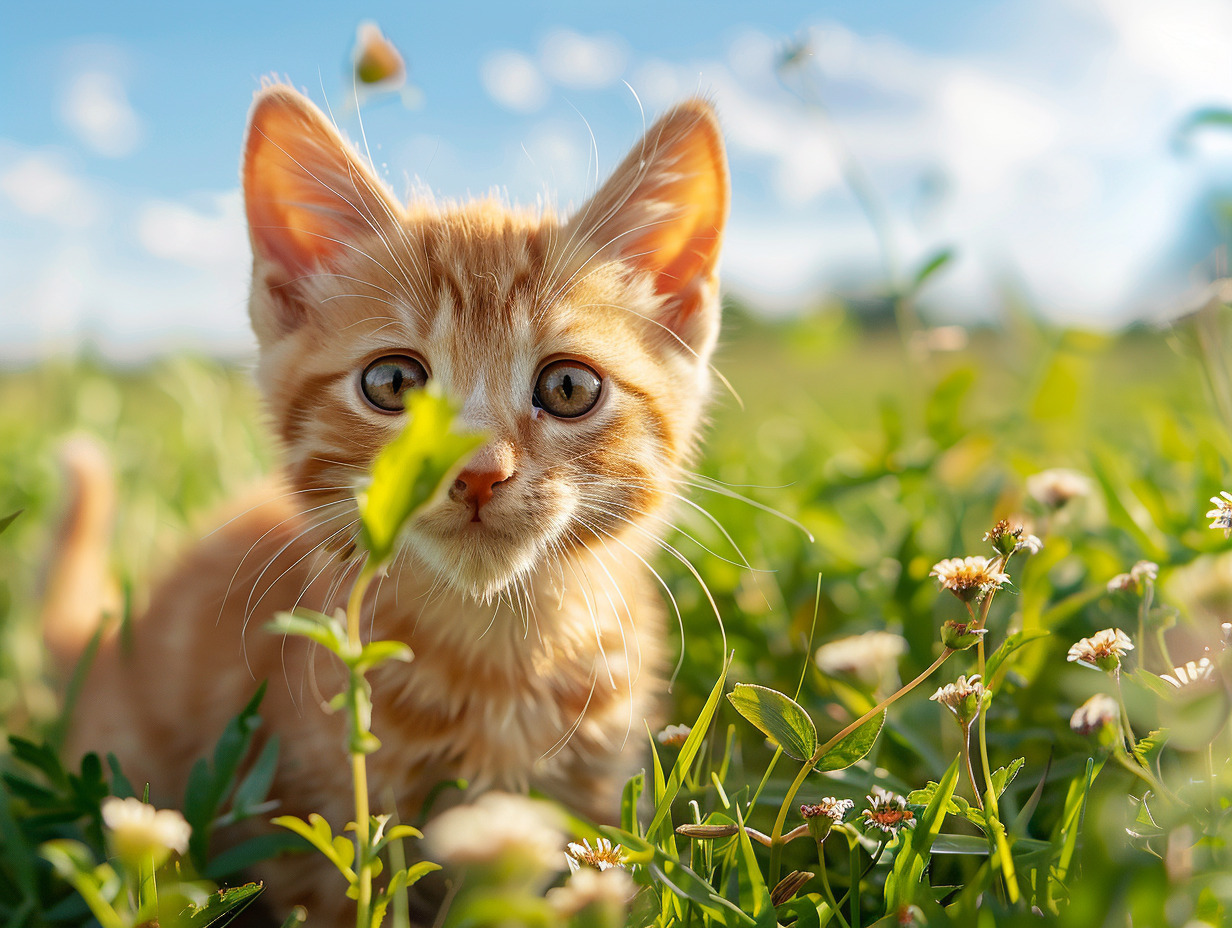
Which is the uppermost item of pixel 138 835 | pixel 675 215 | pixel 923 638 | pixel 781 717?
→ pixel 675 215

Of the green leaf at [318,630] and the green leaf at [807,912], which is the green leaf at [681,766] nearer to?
the green leaf at [807,912]

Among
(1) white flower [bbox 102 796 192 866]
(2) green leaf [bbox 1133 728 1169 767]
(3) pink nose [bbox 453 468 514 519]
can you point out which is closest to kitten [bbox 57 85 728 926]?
(3) pink nose [bbox 453 468 514 519]

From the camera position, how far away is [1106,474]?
46.6 inches

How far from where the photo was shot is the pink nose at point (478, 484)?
0.68 m

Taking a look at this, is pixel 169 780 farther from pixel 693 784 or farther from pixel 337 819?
pixel 693 784

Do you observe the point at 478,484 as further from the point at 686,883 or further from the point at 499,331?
the point at 686,883

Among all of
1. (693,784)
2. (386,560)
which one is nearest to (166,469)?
(693,784)

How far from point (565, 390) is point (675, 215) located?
0.32 metres

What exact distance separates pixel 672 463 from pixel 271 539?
1.80 ft

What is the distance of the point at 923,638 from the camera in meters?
1.02

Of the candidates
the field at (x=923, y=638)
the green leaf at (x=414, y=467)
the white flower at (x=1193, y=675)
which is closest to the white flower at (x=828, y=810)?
the field at (x=923, y=638)

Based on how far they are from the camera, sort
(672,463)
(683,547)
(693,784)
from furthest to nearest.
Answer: (683,547) < (672,463) < (693,784)

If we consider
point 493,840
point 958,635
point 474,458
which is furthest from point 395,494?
point 958,635

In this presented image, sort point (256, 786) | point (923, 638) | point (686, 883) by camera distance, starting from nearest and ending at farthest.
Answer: point (686, 883) → point (256, 786) → point (923, 638)
